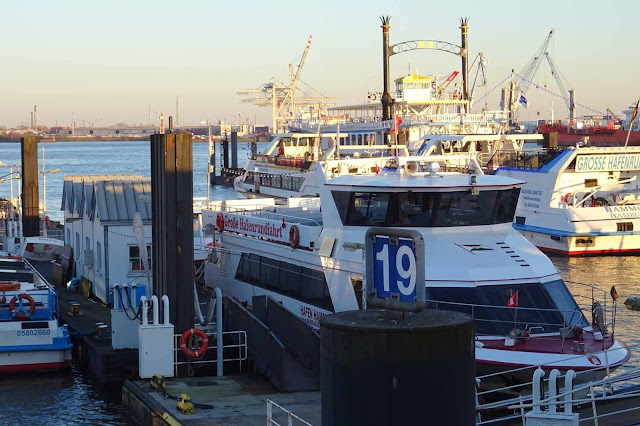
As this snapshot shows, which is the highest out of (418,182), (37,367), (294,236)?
(418,182)

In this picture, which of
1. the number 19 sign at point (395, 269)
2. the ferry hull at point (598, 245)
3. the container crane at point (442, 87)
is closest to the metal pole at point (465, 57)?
the container crane at point (442, 87)

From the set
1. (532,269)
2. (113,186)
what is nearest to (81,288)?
(113,186)

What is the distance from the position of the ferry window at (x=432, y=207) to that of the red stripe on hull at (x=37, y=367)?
718 centimetres

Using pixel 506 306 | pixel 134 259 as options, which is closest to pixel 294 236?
pixel 506 306

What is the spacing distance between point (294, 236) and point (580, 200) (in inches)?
1055

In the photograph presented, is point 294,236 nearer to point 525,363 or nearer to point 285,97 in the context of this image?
point 525,363

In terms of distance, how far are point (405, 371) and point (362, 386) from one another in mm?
350

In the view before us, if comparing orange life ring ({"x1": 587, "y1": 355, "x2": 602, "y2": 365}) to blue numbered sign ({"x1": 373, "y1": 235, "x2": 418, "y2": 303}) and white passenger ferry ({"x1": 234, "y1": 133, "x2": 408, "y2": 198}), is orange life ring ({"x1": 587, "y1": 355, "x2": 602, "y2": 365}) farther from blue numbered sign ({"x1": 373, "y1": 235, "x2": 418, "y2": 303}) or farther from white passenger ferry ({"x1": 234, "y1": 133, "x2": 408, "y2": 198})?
white passenger ferry ({"x1": 234, "y1": 133, "x2": 408, "y2": 198})

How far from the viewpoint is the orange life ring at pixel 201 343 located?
19188 millimetres

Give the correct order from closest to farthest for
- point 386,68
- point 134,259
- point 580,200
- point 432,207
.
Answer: point 432,207
point 134,259
point 580,200
point 386,68

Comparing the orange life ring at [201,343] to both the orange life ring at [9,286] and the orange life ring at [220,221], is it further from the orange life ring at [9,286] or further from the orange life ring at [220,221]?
the orange life ring at [220,221]

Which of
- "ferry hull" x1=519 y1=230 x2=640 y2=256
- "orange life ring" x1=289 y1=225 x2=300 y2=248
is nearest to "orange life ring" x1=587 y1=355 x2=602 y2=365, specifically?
"orange life ring" x1=289 y1=225 x2=300 y2=248

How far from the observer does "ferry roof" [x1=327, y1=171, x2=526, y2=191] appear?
18.8 m

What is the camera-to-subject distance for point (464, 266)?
1830 centimetres
